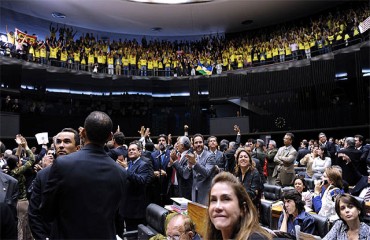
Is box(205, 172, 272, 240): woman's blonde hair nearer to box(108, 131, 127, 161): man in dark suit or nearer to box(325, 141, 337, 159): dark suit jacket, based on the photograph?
box(108, 131, 127, 161): man in dark suit

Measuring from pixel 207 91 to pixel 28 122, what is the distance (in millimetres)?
7722

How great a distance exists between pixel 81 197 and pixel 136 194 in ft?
8.71

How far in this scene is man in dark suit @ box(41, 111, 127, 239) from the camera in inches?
81.4

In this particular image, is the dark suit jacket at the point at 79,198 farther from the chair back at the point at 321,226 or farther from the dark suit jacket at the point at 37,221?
the chair back at the point at 321,226

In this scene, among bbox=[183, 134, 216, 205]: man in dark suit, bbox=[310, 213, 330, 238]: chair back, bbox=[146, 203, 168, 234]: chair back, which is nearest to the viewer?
bbox=[310, 213, 330, 238]: chair back

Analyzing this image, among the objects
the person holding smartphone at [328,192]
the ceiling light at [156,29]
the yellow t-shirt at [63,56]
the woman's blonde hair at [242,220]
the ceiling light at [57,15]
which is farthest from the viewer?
the ceiling light at [156,29]

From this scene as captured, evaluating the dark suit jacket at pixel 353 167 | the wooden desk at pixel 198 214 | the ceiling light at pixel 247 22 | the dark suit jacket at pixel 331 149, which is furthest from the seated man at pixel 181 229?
the ceiling light at pixel 247 22

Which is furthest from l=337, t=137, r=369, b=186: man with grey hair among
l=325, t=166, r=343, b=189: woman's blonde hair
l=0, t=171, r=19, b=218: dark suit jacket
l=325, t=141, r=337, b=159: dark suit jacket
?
l=0, t=171, r=19, b=218: dark suit jacket

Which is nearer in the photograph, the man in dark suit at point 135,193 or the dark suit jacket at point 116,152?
the man in dark suit at point 135,193

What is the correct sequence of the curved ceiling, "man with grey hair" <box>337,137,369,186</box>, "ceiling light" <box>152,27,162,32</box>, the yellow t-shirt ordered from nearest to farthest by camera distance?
"man with grey hair" <box>337,137,369,186</box> → the yellow t-shirt → the curved ceiling → "ceiling light" <box>152,27,162,32</box>

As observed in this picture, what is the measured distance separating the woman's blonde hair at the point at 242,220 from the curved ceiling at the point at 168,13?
55.0 feet

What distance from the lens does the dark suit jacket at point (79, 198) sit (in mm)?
2064

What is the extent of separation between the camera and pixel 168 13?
739 inches

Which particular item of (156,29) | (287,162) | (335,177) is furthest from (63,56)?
(335,177)
